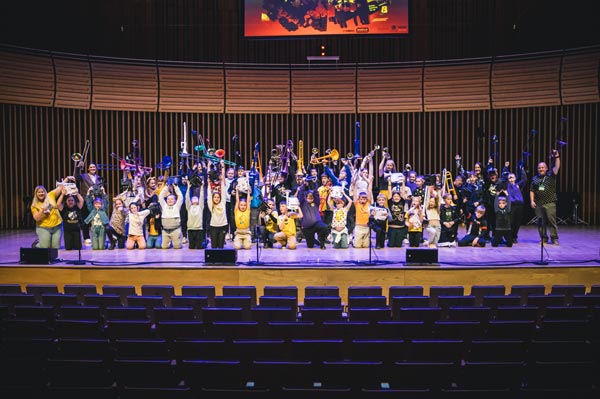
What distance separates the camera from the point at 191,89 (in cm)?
1600

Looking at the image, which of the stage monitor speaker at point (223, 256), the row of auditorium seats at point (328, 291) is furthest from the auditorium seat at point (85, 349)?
the stage monitor speaker at point (223, 256)

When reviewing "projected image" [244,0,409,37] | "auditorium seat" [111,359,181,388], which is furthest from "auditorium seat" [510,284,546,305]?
"projected image" [244,0,409,37]

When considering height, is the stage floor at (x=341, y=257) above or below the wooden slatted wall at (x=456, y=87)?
below

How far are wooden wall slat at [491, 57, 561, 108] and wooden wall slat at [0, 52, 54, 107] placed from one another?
39.3 feet

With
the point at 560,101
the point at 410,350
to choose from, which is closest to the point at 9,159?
the point at 410,350

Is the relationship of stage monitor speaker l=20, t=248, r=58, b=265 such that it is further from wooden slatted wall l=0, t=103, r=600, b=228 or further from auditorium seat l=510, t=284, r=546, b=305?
auditorium seat l=510, t=284, r=546, b=305

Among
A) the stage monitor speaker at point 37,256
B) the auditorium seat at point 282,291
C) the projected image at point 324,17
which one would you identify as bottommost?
the auditorium seat at point 282,291

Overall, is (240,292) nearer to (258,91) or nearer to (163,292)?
(163,292)

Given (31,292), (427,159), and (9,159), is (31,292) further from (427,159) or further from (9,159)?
(427,159)

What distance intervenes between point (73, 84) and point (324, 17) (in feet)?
22.8

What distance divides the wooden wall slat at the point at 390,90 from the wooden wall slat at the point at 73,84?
297 inches

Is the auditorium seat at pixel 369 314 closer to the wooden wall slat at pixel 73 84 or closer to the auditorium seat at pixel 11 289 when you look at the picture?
the auditorium seat at pixel 11 289

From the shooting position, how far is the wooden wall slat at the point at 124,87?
15435mm

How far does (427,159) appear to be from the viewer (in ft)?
54.4
